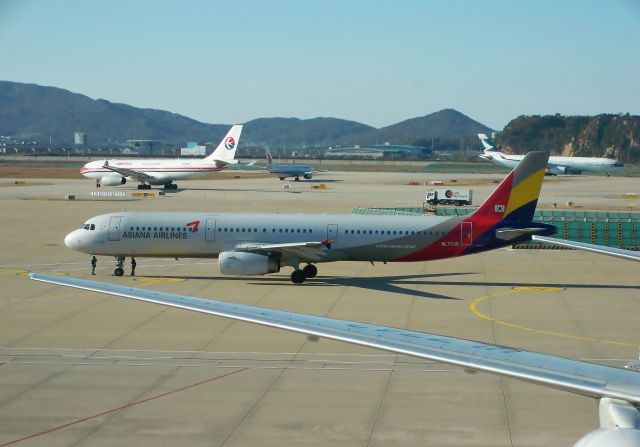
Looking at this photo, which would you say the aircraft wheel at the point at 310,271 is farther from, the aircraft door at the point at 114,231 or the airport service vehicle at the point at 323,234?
the aircraft door at the point at 114,231

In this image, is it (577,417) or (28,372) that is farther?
(28,372)

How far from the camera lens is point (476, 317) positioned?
35000mm

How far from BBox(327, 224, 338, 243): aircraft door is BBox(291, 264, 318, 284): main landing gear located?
1.88 m

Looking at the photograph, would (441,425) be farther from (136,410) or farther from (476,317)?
(476,317)

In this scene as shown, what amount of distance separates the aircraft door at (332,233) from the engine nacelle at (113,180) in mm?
81382

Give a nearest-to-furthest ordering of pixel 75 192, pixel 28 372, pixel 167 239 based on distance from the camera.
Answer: pixel 28 372 < pixel 167 239 < pixel 75 192

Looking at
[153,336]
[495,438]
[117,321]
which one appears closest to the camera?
[495,438]

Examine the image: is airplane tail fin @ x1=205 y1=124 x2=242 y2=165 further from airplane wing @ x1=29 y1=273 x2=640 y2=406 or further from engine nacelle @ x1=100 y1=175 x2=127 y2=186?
airplane wing @ x1=29 y1=273 x2=640 y2=406

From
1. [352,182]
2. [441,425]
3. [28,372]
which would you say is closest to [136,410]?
[28,372]

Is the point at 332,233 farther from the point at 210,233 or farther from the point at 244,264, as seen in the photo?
the point at 210,233

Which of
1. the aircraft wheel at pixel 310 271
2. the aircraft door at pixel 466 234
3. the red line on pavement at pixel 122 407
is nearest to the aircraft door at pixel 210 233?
the aircraft wheel at pixel 310 271

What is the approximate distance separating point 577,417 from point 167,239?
1041 inches

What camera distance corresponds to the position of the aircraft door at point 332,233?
43.1 meters

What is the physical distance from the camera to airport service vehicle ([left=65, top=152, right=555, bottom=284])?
140 feet
